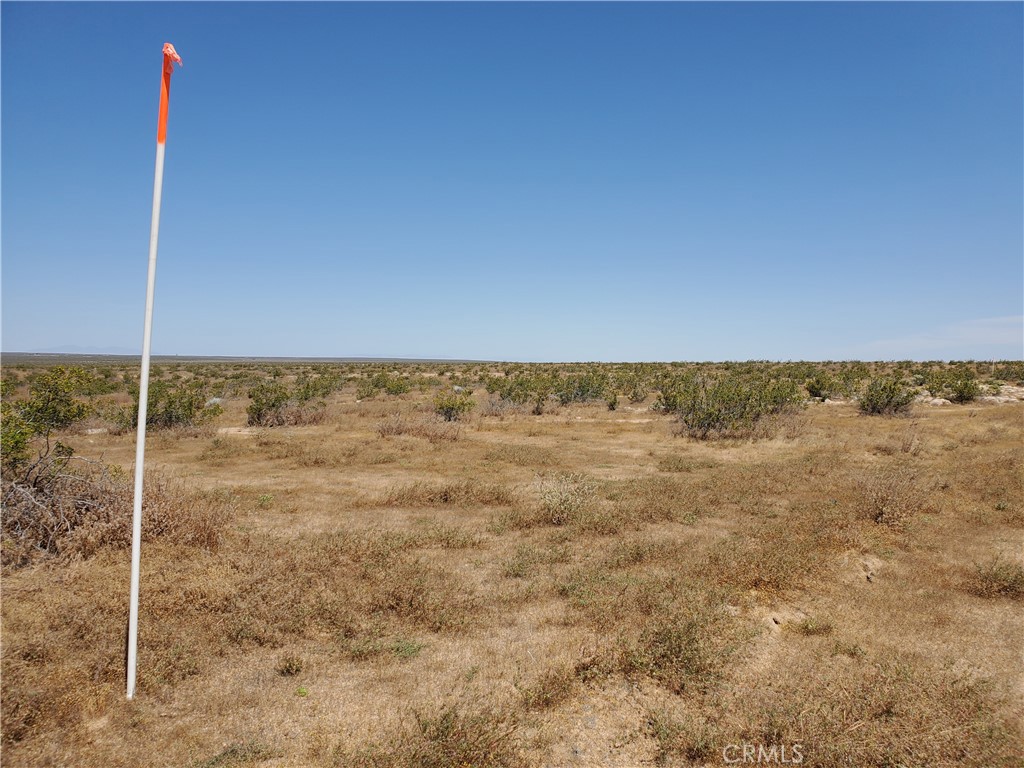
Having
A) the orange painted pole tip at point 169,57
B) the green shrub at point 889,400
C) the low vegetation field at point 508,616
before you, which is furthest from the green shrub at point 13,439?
the green shrub at point 889,400

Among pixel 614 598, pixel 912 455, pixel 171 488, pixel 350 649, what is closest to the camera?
pixel 350 649

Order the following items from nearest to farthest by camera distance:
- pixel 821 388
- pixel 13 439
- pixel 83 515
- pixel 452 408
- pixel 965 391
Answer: pixel 13 439, pixel 83 515, pixel 452 408, pixel 965 391, pixel 821 388

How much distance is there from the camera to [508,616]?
21.1 ft

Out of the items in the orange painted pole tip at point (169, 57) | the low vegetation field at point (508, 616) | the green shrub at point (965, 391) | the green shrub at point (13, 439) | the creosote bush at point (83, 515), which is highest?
the orange painted pole tip at point (169, 57)

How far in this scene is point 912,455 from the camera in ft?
52.6

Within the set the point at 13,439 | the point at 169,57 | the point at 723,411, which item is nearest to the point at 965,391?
the point at 723,411

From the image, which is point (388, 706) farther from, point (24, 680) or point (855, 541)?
point (855, 541)

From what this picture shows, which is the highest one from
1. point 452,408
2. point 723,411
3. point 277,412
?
point 723,411

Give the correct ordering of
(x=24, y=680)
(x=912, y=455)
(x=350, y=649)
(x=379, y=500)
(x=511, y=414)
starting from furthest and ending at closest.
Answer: (x=511, y=414)
(x=912, y=455)
(x=379, y=500)
(x=350, y=649)
(x=24, y=680)

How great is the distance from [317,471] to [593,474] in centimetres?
769

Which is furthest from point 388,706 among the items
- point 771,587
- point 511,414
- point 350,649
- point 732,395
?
point 511,414

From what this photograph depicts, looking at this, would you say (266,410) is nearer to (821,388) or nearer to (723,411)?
(723,411)

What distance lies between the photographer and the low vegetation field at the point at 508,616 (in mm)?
4188

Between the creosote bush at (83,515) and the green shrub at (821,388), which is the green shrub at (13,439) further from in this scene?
the green shrub at (821,388)
